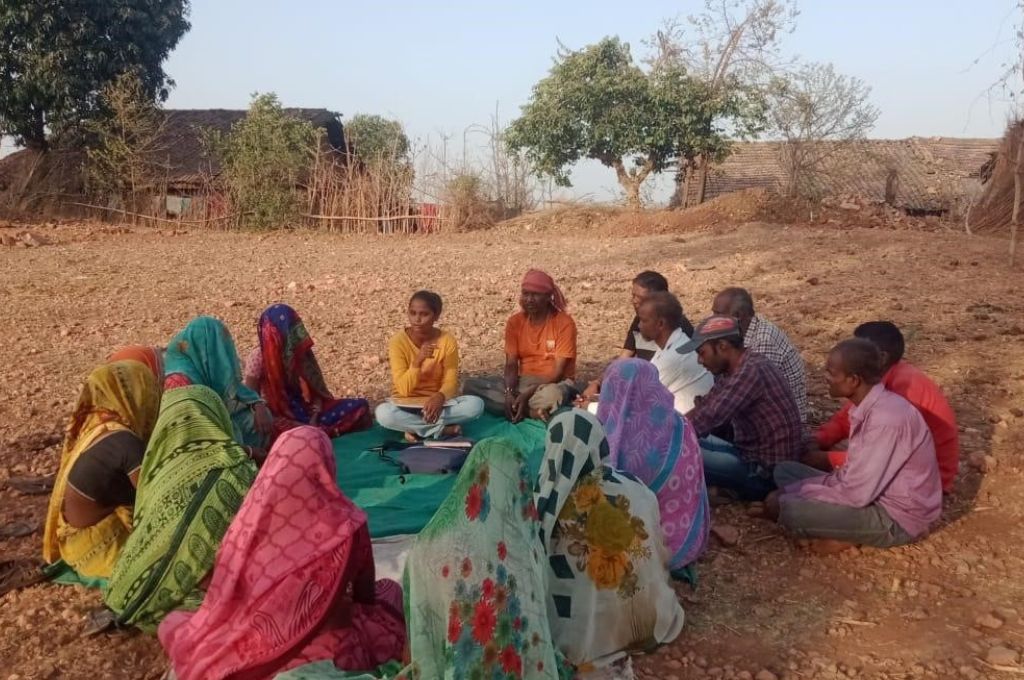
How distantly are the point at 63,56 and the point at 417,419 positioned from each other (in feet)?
64.2

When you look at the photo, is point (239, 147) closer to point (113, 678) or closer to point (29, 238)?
point (29, 238)

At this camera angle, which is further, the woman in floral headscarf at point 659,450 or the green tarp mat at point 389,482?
the green tarp mat at point 389,482

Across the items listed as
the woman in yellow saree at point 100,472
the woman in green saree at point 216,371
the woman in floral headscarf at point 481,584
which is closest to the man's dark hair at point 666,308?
the woman in green saree at point 216,371

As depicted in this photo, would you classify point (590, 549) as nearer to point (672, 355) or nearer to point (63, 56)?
point (672, 355)

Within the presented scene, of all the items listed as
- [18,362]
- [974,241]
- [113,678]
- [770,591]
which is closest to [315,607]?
[113,678]

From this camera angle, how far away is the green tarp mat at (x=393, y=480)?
430 cm

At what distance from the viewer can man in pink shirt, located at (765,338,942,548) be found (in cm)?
373

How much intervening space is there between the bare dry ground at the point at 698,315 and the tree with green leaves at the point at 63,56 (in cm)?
544

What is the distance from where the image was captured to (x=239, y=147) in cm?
1998

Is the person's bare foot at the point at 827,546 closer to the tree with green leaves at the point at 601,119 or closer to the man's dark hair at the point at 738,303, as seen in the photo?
the man's dark hair at the point at 738,303

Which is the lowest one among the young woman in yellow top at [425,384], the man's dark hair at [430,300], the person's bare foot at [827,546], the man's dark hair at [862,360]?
the person's bare foot at [827,546]

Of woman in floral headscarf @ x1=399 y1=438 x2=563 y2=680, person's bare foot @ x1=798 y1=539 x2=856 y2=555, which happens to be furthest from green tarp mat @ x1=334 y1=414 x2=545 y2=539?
woman in floral headscarf @ x1=399 y1=438 x2=563 y2=680

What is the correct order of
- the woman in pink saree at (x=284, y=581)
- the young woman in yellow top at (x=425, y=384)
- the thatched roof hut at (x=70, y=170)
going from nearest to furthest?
the woman in pink saree at (x=284, y=581)
the young woman in yellow top at (x=425, y=384)
the thatched roof hut at (x=70, y=170)

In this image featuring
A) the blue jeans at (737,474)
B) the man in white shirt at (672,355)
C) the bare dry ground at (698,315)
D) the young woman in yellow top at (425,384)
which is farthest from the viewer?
the young woman in yellow top at (425,384)
